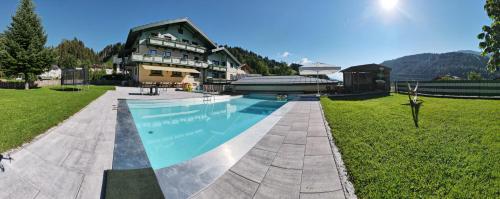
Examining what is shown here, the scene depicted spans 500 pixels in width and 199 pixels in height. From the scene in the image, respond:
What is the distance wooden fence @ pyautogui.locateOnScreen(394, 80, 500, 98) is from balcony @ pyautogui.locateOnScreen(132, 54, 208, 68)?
2982 centimetres

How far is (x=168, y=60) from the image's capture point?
31.0m

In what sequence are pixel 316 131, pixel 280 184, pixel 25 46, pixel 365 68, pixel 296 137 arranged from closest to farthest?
1. pixel 280 184
2. pixel 296 137
3. pixel 316 131
4. pixel 25 46
5. pixel 365 68

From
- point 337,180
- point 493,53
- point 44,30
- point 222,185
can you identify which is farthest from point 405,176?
point 44,30

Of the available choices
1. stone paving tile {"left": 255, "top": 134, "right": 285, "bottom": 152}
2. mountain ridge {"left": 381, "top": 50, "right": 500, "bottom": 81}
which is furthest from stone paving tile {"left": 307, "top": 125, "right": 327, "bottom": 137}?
mountain ridge {"left": 381, "top": 50, "right": 500, "bottom": 81}

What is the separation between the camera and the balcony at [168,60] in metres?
27.5

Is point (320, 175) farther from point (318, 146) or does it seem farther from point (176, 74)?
point (176, 74)

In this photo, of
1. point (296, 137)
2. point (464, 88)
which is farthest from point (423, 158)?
point (464, 88)

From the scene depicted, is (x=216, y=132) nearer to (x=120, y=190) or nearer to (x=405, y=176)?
(x=120, y=190)

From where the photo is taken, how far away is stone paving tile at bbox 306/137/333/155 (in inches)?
163

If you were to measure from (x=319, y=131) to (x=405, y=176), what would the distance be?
9.53 feet

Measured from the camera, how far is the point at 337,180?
9.80 feet

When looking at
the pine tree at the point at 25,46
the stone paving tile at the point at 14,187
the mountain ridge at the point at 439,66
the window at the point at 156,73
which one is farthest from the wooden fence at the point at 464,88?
the mountain ridge at the point at 439,66

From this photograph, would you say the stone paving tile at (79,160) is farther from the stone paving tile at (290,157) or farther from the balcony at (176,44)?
the balcony at (176,44)

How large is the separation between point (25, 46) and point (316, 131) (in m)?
25.9
